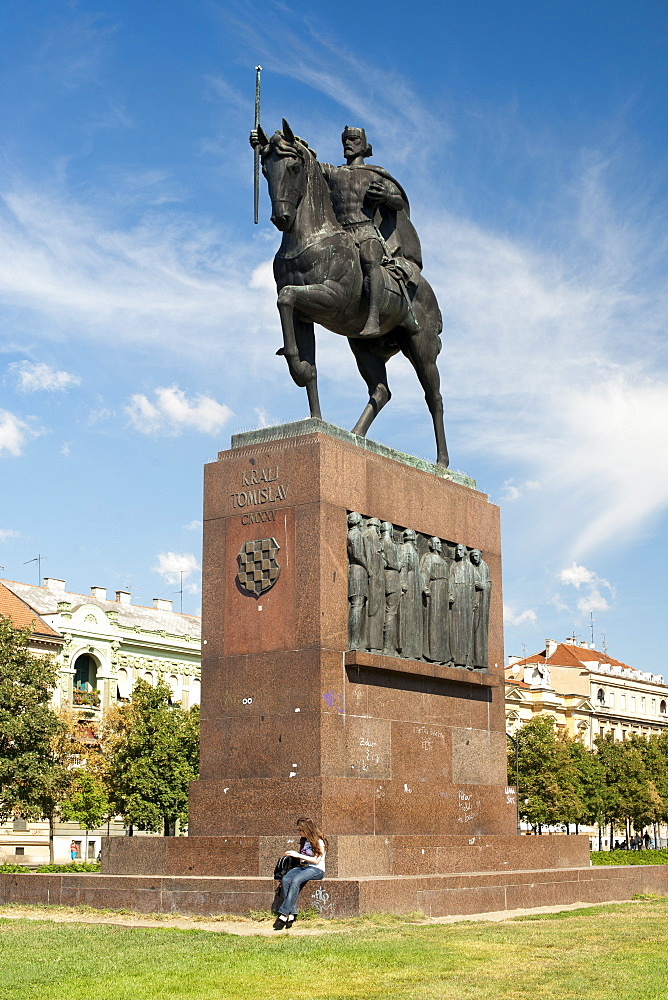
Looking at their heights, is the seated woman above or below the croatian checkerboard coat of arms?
below

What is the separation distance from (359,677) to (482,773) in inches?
145

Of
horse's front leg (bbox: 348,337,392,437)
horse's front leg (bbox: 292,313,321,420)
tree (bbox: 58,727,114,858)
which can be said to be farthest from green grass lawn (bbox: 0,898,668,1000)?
tree (bbox: 58,727,114,858)

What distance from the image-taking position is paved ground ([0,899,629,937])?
1449 cm

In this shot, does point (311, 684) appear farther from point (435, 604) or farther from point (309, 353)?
point (309, 353)

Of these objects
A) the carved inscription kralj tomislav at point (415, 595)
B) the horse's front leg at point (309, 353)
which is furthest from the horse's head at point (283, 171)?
the carved inscription kralj tomislav at point (415, 595)

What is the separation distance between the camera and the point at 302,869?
1540 centimetres

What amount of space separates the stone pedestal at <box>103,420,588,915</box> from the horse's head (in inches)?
130

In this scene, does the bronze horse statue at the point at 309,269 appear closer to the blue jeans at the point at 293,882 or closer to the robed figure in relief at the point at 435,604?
the robed figure in relief at the point at 435,604

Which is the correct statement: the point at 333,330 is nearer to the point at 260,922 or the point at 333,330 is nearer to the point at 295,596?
the point at 295,596

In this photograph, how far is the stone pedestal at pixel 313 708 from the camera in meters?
17.3

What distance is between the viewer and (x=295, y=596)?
716 inches

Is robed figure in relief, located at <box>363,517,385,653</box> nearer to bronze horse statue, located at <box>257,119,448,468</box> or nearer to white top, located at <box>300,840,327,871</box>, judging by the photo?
bronze horse statue, located at <box>257,119,448,468</box>

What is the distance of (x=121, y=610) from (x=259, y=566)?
61.3 meters

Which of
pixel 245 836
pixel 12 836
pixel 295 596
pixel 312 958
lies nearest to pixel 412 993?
pixel 312 958
